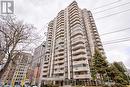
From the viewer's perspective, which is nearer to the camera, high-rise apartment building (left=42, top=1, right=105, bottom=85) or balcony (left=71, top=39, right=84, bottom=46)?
high-rise apartment building (left=42, top=1, right=105, bottom=85)

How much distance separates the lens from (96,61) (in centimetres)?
3052

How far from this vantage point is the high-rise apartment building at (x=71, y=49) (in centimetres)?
4088

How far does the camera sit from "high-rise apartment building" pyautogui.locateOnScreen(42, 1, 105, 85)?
4088 centimetres

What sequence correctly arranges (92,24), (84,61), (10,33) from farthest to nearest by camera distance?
1. (92,24)
2. (84,61)
3. (10,33)

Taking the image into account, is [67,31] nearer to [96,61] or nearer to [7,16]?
[96,61]

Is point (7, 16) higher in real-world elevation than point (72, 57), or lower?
higher

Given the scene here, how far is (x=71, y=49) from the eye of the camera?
157 ft

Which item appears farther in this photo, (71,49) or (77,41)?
(71,49)

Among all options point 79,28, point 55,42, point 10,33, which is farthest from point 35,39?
point 55,42

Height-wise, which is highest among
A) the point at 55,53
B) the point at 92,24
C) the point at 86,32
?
the point at 92,24

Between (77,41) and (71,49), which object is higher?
(77,41)

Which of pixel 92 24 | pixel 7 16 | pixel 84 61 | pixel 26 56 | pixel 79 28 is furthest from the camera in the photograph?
pixel 92 24

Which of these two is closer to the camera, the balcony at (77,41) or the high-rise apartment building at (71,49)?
the high-rise apartment building at (71,49)

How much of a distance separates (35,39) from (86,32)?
4337cm
